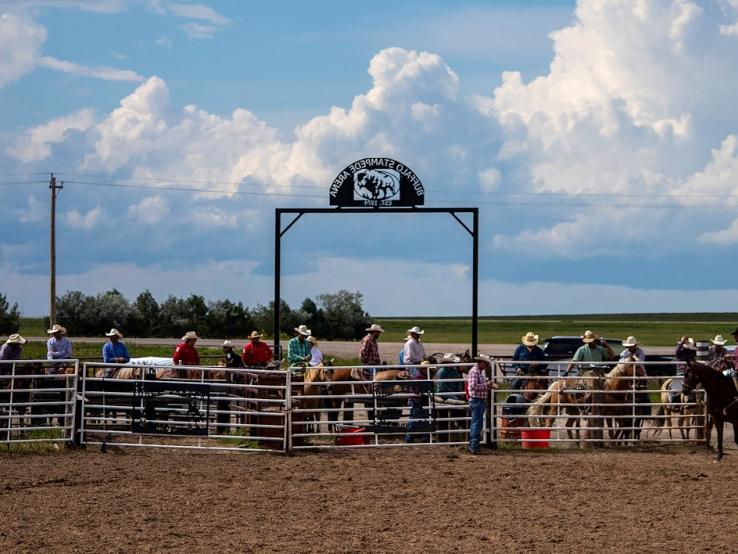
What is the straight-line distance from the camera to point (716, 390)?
15.9 meters

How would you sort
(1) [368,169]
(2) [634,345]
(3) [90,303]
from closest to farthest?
1. (2) [634,345]
2. (1) [368,169]
3. (3) [90,303]

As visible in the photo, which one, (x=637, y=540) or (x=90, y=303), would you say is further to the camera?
(x=90, y=303)

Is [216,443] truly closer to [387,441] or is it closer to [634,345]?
[387,441]

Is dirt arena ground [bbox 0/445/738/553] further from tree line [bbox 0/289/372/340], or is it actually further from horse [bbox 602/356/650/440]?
tree line [bbox 0/289/372/340]

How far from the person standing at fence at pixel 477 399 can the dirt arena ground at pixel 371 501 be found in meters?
0.30

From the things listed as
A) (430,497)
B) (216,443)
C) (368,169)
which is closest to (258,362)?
(216,443)

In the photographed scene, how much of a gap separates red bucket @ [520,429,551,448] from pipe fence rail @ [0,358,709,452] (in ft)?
0.05

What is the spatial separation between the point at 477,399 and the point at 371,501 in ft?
14.5

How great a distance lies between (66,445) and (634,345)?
8849 mm

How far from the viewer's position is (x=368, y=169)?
870 inches

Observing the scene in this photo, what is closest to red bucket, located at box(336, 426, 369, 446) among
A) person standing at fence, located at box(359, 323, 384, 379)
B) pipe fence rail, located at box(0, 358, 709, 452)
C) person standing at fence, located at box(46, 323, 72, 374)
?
pipe fence rail, located at box(0, 358, 709, 452)

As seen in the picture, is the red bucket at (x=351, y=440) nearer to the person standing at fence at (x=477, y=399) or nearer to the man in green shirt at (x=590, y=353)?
the person standing at fence at (x=477, y=399)

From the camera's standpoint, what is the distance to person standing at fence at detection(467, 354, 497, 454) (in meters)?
16.0

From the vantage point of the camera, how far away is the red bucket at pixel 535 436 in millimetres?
16984
